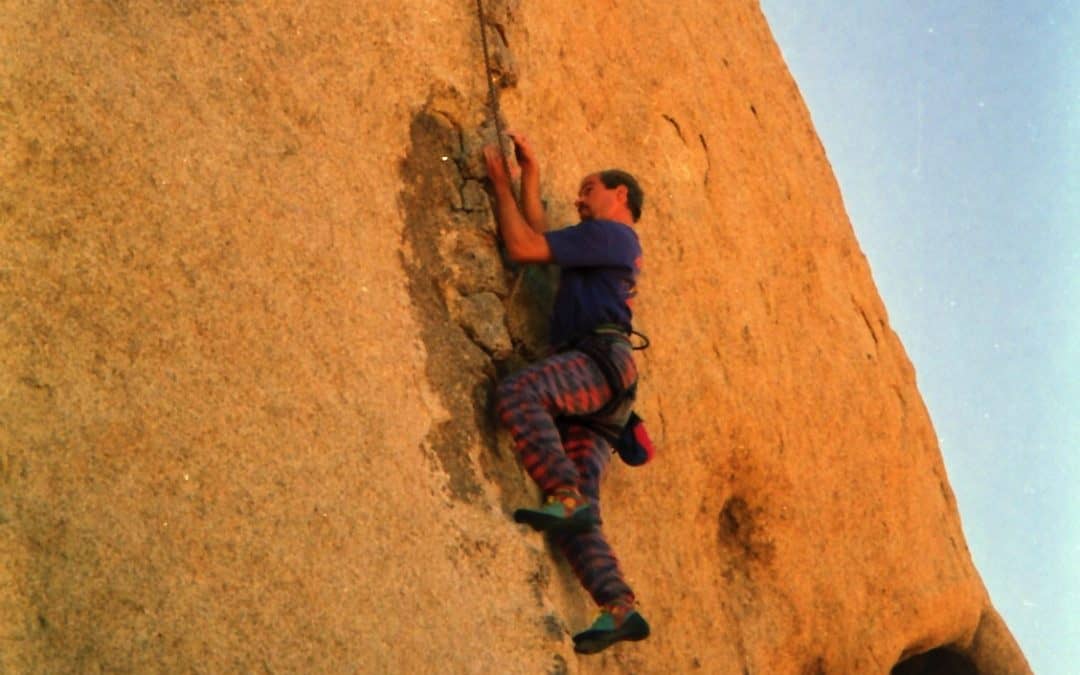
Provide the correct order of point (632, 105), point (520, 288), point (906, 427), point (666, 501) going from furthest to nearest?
1. point (906, 427)
2. point (632, 105)
3. point (666, 501)
4. point (520, 288)

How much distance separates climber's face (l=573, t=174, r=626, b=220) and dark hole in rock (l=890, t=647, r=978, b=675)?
421 cm

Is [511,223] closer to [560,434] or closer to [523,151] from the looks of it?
[523,151]

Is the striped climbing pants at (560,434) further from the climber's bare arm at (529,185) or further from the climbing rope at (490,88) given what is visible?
the climbing rope at (490,88)

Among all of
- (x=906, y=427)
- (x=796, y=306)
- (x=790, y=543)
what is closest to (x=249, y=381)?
(x=790, y=543)

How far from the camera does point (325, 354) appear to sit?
11.1 feet

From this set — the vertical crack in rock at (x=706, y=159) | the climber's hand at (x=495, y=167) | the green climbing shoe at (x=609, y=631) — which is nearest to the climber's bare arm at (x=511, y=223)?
the climber's hand at (x=495, y=167)

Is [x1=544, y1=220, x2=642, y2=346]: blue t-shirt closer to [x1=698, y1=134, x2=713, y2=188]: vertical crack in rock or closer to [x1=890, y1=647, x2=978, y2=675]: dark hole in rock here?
[x1=698, y1=134, x2=713, y2=188]: vertical crack in rock

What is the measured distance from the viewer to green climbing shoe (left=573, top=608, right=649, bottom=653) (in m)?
3.51

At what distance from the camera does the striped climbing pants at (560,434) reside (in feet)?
11.8

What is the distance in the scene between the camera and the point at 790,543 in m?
5.58

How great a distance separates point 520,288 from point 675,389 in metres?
1.05

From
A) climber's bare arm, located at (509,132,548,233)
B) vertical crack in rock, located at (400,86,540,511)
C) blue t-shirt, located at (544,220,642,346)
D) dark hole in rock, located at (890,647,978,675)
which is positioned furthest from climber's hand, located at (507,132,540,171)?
dark hole in rock, located at (890,647,978,675)

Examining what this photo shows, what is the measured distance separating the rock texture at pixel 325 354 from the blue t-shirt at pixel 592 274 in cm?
19

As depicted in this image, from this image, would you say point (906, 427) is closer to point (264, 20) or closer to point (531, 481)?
point (531, 481)
